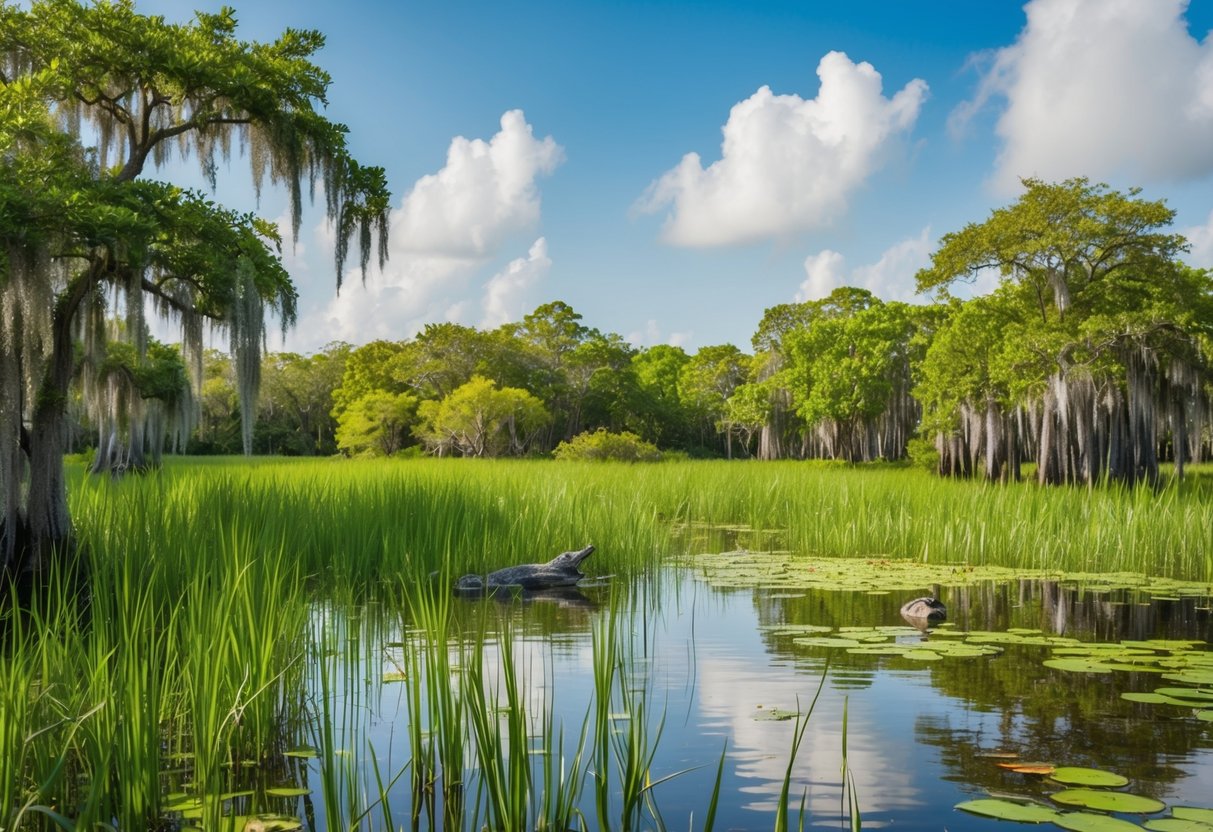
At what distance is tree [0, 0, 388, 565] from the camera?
Answer: 7.88 metres

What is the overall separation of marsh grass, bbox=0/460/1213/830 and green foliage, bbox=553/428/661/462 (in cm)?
1361

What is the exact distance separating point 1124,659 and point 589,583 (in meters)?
5.10

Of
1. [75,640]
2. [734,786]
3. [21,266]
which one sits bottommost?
[734,786]

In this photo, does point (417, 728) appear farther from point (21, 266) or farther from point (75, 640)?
point (21, 266)

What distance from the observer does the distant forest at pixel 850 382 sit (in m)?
20.4

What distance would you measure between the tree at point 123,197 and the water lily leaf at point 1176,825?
7.84m

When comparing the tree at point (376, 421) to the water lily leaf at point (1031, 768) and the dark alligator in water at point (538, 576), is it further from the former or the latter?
the water lily leaf at point (1031, 768)

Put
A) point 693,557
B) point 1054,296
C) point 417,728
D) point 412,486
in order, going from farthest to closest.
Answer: point 1054,296 → point 412,486 → point 693,557 → point 417,728

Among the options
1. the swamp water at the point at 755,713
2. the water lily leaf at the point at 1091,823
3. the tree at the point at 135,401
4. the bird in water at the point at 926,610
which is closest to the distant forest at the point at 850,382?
the tree at the point at 135,401

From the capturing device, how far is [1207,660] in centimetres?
630

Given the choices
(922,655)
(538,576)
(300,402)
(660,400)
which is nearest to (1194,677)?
(922,655)

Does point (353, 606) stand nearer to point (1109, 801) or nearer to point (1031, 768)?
point (1031, 768)

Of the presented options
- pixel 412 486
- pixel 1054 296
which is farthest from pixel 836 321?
pixel 412 486

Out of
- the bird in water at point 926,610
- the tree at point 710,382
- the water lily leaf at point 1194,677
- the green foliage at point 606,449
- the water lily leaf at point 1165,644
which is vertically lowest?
the water lily leaf at point 1194,677
